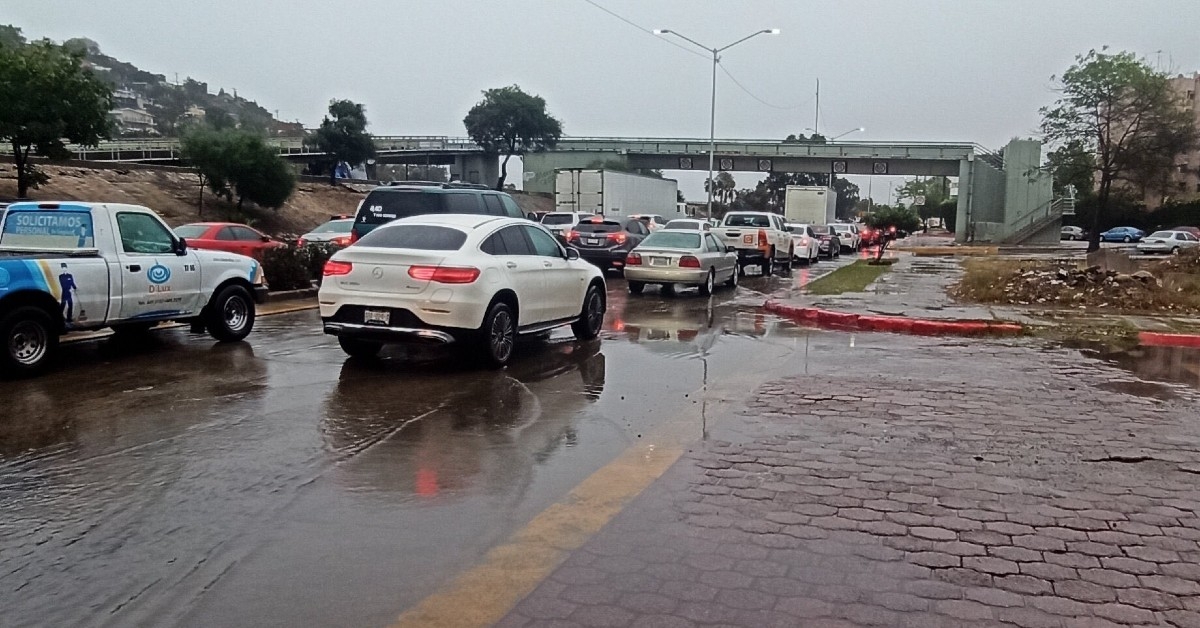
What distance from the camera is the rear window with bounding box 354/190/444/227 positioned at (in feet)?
52.1

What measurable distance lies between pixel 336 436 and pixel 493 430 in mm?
1193

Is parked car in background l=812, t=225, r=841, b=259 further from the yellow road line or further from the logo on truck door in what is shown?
the yellow road line

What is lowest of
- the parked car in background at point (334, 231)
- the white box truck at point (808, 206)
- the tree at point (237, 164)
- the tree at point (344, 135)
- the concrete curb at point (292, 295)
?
the concrete curb at point (292, 295)

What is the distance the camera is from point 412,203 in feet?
52.3

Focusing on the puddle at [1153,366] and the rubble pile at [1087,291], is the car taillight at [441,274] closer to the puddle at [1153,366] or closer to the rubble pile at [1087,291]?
the puddle at [1153,366]

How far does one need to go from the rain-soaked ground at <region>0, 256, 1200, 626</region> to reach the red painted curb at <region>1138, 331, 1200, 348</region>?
0.63m

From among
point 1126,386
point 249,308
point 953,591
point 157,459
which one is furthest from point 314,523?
point 1126,386

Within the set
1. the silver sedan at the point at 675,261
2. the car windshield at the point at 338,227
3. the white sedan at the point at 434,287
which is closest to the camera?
the white sedan at the point at 434,287

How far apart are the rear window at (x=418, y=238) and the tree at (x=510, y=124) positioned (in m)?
68.3

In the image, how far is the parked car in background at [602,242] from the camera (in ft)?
81.6

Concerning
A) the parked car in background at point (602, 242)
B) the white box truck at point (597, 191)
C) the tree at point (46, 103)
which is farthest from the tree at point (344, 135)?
the parked car in background at point (602, 242)

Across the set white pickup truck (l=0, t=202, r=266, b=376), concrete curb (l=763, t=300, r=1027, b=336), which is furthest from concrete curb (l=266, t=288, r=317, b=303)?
concrete curb (l=763, t=300, r=1027, b=336)

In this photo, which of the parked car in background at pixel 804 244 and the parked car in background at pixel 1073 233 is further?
the parked car in background at pixel 1073 233

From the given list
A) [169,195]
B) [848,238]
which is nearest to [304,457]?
[169,195]
